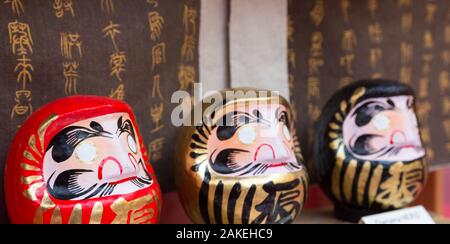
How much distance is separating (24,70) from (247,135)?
45cm

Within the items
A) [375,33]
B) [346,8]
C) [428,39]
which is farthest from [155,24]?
[428,39]

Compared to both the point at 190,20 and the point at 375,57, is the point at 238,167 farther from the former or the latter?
the point at 375,57

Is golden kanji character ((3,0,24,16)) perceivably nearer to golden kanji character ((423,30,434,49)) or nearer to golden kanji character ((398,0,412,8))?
golden kanji character ((398,0,412,8))

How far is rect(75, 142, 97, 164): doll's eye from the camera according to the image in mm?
1004

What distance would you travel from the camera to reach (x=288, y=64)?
1.53 m

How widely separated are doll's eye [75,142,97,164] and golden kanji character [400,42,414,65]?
3.49 ft

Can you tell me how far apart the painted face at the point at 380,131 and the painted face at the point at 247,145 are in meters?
0.24

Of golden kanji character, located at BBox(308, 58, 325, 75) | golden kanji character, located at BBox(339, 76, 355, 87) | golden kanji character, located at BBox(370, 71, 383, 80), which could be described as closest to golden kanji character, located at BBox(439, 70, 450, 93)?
golden kanji character, located at BBox(370, 71, 383, 80)

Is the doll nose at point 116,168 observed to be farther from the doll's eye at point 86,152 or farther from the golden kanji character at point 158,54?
the golden kanji character at point 158,54

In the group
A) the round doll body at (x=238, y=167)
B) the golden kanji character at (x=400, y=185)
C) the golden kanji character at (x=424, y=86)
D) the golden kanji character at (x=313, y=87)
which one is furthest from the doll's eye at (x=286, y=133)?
the golden kanji character at (x=424, y=86)

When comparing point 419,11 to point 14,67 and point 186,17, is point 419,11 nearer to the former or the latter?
point 186,17
